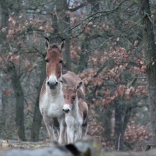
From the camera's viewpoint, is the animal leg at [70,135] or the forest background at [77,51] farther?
the forest background at [77,51]

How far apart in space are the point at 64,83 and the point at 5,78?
307 inches

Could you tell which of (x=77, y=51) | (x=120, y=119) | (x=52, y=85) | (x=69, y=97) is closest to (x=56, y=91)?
(x=69, y=97)

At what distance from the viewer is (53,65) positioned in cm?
1134

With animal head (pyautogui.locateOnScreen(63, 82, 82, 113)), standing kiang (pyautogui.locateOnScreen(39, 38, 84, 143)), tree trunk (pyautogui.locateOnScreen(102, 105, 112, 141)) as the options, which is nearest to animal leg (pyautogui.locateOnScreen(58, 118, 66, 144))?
standing kiang (pyautogui.locateOnScreen(39, 38, 84, 143))

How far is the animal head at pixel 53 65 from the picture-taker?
1089 cm

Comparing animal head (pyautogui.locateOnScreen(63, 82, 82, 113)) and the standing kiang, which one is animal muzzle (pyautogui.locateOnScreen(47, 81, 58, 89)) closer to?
the standing kiang

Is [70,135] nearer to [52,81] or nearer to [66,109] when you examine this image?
[66,109]

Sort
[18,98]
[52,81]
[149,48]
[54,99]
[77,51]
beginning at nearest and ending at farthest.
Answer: [52,81]
[149,48]
[54,99]
[77,51]
[18,98]

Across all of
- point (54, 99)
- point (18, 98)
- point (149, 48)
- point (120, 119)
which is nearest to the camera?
point (149, 48)

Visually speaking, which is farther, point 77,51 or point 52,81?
point 77,51

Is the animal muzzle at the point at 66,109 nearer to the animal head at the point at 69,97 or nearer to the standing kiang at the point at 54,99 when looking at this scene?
the animal head at the point at 69,97

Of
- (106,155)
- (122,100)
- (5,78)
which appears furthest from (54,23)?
(106,155)

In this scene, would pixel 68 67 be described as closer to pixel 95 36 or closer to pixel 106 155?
pixel 95 36

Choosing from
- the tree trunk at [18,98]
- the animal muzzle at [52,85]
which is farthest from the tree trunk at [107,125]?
the animal muzzle at [52,85]
